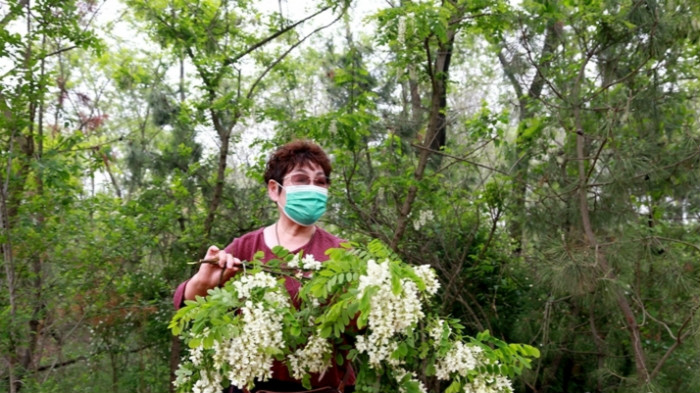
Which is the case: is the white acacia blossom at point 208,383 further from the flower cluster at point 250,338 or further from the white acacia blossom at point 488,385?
the white acacia blossom at point 488,385

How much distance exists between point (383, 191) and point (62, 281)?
112 inches

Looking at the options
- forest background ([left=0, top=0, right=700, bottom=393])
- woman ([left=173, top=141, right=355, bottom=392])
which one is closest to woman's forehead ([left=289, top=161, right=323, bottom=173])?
woman ([left=173, top=141, right=355, bottom=392])

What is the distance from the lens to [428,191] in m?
5.97

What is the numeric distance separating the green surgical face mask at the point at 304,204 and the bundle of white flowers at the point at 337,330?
34 cm

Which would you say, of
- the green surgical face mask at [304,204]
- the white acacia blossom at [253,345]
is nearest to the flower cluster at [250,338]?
the white acacia blossom at [253,345]

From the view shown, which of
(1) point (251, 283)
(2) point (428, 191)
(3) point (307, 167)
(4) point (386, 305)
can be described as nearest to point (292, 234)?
(3) point (307, 167)

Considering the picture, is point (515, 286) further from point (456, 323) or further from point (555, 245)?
point (456, 323)

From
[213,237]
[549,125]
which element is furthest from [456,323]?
[213,237]

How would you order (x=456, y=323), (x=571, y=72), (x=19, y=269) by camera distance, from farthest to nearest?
(x=571, y=72) → (x=19, y=269) → (x=456, y=323)

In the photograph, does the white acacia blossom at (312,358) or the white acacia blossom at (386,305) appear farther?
the white acacia blossom at (312,358)

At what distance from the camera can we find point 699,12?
514 cm

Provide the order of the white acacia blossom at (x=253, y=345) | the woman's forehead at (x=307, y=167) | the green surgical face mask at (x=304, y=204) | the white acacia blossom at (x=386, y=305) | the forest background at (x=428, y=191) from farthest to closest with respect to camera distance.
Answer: the forest background at (x=428, y=191), the woman's forehead at (x=307, y=167), the green surgical face mask at (x=304, y=204), the white acacia blossom at (x=253, y=345), the white acacia blossom at (x=386, y=305)

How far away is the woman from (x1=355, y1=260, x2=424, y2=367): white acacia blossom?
1.56 ft

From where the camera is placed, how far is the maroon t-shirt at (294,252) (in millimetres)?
2279
